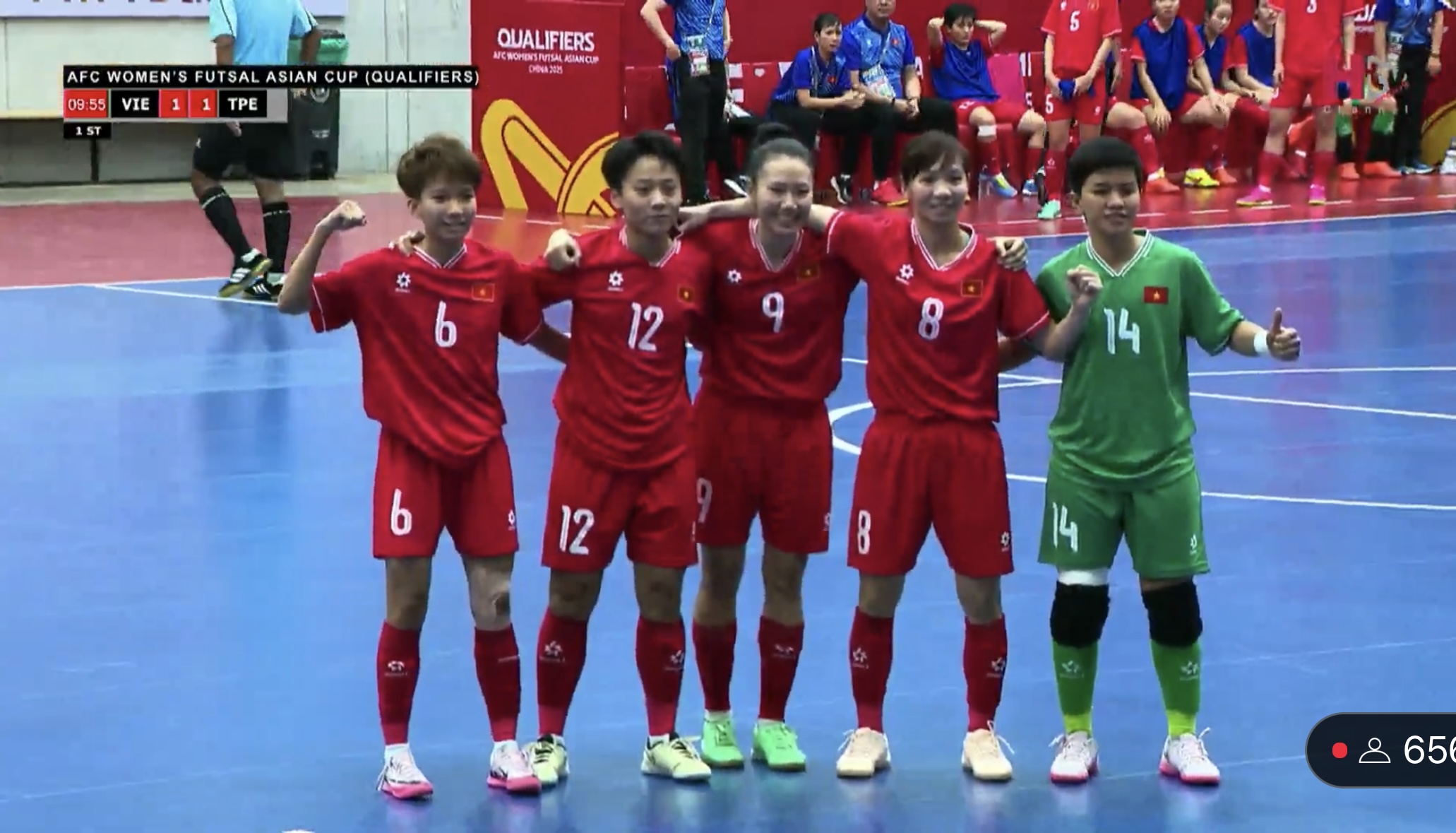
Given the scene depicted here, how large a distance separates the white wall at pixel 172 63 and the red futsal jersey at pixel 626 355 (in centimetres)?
1843

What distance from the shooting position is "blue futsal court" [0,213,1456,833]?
6176 mm

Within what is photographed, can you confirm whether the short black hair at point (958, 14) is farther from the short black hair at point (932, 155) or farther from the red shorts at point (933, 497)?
the red shorts at point (933, 497)

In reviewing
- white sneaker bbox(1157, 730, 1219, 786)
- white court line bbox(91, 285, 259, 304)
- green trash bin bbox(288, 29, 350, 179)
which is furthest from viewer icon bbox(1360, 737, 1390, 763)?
green trash bin bbox(288, 29, 350, 179)

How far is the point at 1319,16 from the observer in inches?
864

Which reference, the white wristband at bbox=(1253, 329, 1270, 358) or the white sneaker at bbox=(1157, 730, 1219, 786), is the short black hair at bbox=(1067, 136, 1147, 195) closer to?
the white wristband at bbox=(1253, 329, 1270, 358)

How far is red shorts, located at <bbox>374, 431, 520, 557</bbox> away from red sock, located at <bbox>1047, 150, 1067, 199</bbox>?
619 inches

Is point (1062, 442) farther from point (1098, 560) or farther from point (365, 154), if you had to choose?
point (365, 154)

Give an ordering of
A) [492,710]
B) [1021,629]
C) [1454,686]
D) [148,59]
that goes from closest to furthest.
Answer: [492,710] → [1454,686] → [1021,629] → [148,59]

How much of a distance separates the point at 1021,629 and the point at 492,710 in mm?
2341

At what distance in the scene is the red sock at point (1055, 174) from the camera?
70.5 ft

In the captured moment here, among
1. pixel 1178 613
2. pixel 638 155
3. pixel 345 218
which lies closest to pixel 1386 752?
pixel 1178 613

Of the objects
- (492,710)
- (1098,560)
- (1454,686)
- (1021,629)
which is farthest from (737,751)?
(1454,686)

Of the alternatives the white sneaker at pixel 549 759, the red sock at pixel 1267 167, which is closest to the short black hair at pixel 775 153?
the white sneaker at pixel 549 759

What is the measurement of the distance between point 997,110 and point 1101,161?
16460mm
